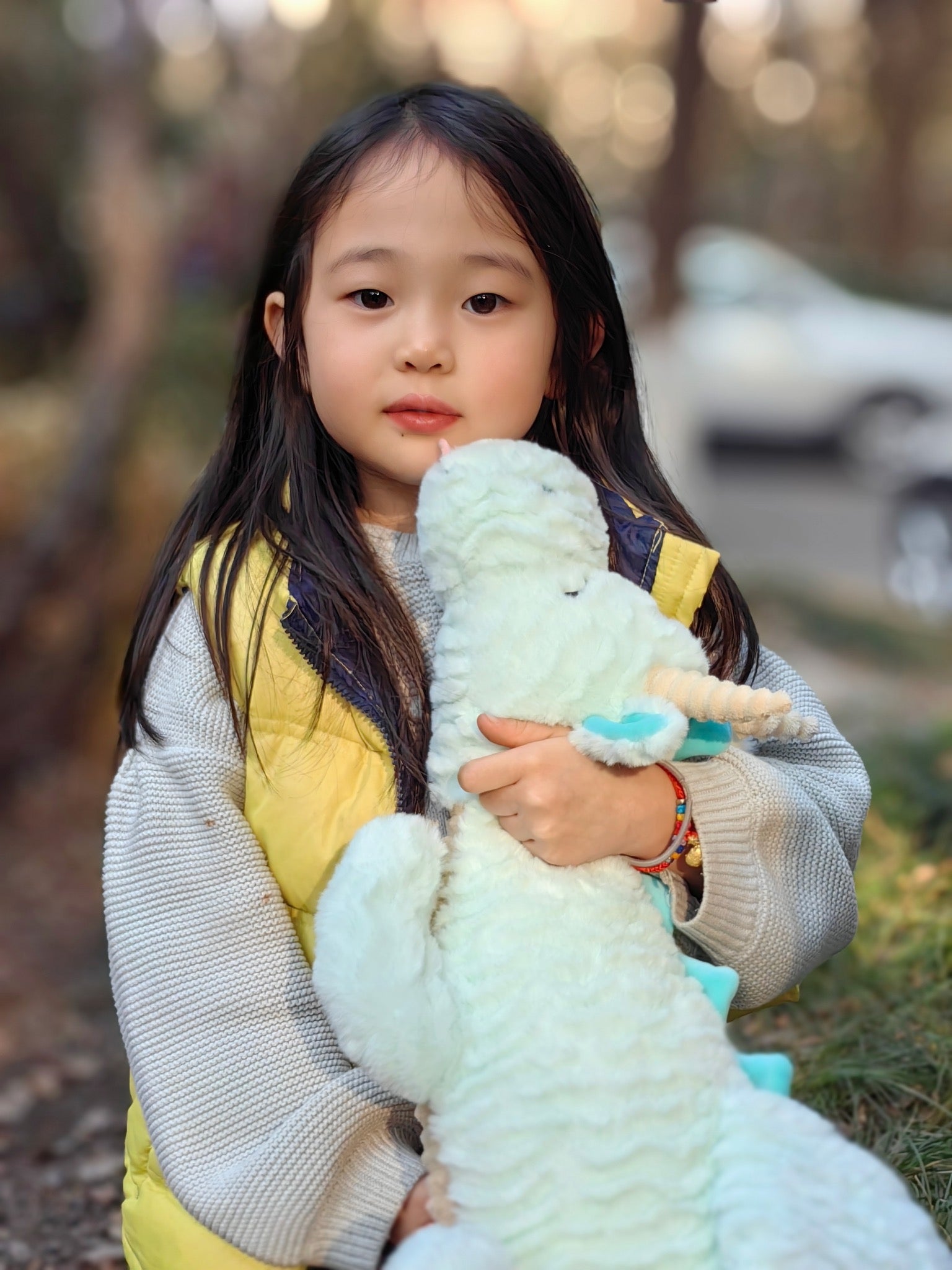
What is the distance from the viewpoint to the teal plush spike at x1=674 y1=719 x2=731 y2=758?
1.45 m

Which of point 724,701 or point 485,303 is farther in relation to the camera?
point 485,303

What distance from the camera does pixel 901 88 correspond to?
1858 cm

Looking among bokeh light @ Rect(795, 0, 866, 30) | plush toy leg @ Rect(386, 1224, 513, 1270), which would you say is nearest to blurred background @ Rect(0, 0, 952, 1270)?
plush toy leg @ Rect(386, 1224, 513, 1270)

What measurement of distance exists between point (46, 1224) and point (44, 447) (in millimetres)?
3876

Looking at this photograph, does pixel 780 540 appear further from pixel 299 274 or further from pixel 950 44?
pixel 950 44

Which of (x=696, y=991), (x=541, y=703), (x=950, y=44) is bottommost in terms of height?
(x=696, y=991)

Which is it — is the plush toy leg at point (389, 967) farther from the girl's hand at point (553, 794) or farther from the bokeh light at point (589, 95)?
the bokeh light at point (589, 95)

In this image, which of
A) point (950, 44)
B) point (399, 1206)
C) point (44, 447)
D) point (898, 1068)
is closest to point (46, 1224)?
point (399, 1206)

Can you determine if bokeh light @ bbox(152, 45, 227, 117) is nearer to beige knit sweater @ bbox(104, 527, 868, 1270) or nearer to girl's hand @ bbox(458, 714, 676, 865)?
beige knit sweater @ bbox(104, 527, 868, 1270)

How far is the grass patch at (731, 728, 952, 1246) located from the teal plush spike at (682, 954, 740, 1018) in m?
0.77

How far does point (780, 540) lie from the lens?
9867 mm

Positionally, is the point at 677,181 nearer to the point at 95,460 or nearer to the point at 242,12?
the point at 242,12

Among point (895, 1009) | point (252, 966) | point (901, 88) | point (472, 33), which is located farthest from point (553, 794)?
point (901, 88)

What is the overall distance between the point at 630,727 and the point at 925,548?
6.82 meters
